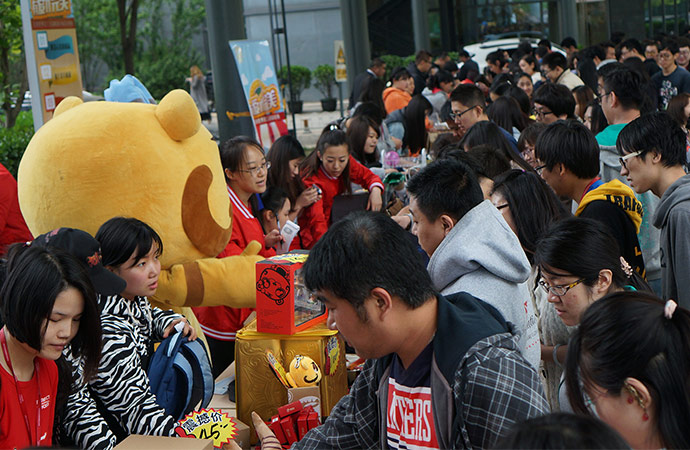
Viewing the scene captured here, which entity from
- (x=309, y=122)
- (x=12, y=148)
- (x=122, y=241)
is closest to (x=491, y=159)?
(x=122, y=241)

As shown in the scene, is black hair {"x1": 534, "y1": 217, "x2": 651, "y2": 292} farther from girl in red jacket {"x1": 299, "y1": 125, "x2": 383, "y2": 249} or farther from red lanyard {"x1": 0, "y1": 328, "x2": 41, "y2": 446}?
girl in red jacket {"x1": 299, "y1": 125, "x2": 383, "y2": 249}

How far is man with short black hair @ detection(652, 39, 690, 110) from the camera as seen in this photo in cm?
939

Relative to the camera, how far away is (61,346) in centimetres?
238

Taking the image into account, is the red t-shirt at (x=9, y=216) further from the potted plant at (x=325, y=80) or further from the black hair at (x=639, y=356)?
the potted plant at (x=325, y=80)

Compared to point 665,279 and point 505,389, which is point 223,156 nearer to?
point 665,279

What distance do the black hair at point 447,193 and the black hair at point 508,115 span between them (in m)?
3.71

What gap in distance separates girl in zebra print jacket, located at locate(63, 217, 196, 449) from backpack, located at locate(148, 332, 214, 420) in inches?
2.5

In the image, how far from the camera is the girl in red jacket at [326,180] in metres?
5.44

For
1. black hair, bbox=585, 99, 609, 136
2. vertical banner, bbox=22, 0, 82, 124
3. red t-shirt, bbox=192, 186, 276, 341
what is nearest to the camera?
red t-shirt, bbox=192, 186, 276, 341

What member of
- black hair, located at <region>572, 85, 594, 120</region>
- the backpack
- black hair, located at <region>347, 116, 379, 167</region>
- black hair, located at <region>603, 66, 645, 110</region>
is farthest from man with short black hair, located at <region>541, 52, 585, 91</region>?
the backpack

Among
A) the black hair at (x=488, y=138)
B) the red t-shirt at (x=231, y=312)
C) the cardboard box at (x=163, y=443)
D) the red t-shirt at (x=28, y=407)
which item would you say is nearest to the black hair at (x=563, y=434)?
the cardboard box at (x=163, y=443)

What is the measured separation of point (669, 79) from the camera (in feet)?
31.4

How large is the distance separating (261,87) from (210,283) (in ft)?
13.7

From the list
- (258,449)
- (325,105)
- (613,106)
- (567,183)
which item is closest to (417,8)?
(325,105)
